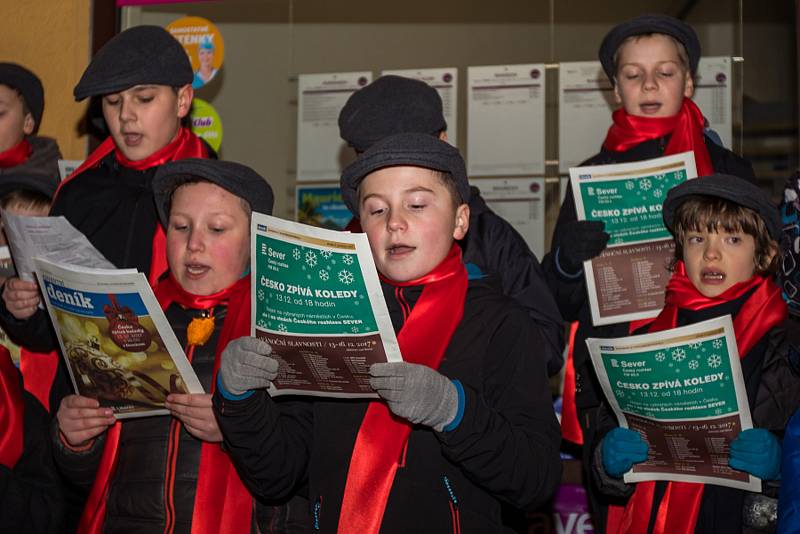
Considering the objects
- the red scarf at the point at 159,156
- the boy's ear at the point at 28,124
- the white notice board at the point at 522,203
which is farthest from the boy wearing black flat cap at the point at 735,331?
the boy's ear at the point at 28,124

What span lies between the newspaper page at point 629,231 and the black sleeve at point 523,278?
16 centimetres

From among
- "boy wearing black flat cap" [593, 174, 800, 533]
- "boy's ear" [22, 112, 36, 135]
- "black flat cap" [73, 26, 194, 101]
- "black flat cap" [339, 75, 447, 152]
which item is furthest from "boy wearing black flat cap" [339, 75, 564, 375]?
"boy's ear" [22, 112, 36, 135]

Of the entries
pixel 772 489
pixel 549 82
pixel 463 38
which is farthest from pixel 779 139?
pixel 772 489

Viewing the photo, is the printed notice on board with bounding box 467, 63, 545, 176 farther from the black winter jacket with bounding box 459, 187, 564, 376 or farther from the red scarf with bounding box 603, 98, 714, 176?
the black winter jacket with bounding box 459, 187, 564, 376

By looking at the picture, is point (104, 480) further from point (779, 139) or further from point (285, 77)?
point (779, 139)

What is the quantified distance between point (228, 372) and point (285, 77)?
3597 millimetres

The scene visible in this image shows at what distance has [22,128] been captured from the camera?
4.23m

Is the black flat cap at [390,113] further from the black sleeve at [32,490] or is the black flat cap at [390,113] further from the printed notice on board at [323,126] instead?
the printed notice on board at [323,126]

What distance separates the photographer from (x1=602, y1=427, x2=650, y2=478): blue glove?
8.80 feet

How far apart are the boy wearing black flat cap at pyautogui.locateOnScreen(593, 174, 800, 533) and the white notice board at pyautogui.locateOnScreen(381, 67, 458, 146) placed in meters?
2.28

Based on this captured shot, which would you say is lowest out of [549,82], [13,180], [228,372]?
[228,372]

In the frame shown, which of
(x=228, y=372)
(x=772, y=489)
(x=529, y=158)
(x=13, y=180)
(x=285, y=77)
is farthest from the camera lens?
(x=285, y=77)

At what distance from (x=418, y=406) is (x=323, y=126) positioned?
3554 millimetres

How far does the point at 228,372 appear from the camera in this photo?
2.20 meters
